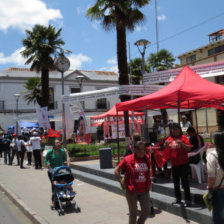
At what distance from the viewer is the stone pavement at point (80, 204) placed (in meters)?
6.21

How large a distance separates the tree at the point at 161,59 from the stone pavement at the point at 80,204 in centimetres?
2704

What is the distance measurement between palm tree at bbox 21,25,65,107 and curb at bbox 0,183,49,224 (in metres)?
16.6

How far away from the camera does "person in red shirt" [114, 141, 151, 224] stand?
464 cm

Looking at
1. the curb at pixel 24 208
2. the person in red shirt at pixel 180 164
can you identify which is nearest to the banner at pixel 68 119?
the curb at pixel 24 208

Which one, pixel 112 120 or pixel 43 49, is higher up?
pixel 43 49

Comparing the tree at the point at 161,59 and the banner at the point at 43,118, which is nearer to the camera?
the banner at the point at 43,118

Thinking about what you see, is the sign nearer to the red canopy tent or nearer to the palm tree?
the red canopy tent

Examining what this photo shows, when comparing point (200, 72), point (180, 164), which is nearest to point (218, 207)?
point (180, 164)

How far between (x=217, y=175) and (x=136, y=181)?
1548 mm

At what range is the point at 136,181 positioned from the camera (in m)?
4.64

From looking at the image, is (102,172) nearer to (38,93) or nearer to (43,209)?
(43,209)

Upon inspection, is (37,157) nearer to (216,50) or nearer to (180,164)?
(180,164)

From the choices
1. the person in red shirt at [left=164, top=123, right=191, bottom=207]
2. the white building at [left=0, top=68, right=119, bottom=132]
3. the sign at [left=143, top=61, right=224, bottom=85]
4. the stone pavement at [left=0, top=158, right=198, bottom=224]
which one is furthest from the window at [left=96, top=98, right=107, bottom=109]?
the person in red shirt at [left=164, top=123, right=191, bottom=207]

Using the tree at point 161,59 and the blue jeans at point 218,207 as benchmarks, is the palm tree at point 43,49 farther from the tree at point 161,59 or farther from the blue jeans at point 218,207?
the blue jeans at point 218,207
